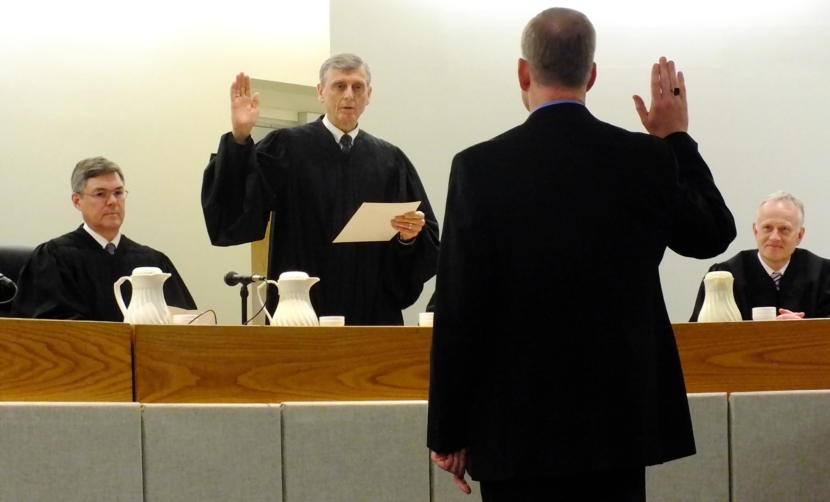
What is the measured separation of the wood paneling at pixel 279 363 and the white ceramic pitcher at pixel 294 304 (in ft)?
0.60

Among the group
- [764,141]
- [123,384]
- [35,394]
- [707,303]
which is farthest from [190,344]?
[764,141]

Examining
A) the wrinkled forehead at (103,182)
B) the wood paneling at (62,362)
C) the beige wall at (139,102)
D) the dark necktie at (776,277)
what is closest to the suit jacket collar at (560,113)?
the wood paneling at (62,362)

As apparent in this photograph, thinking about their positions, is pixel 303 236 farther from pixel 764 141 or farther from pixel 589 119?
pixel 764 141

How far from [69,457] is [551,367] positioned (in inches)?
58.4

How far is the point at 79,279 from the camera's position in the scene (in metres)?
4.52

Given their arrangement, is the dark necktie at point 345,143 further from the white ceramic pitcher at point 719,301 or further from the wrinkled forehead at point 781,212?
the wrinkled forehead at point 781,212

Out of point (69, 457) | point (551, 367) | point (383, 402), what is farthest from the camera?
point (383, 402)

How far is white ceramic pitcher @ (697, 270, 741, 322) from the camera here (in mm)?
3631

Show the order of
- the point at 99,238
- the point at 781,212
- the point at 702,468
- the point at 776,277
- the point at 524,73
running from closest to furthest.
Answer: the point at 524,73 → the point at 702,468 → the point at 99,238 → the point at 781,212 → the point at 776,277

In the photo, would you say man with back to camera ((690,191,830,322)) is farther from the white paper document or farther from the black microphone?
the black microphone

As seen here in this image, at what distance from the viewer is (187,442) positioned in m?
2.95

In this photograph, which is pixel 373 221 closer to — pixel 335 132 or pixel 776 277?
pixel 335 132

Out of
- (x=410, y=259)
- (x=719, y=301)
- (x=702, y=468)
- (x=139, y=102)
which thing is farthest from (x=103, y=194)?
(x=702, y=468)

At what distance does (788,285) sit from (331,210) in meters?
2.09
